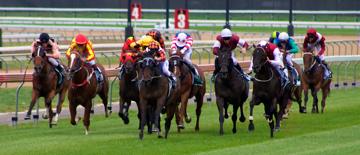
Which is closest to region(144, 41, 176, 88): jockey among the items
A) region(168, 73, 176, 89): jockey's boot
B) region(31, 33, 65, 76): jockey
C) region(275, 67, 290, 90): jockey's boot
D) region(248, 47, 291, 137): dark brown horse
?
region(168, 73, 176, 89): jockey's boot

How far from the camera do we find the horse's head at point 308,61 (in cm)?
2469

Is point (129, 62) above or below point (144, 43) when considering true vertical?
below

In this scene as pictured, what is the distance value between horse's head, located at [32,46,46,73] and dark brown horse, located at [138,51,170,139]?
2891 mm

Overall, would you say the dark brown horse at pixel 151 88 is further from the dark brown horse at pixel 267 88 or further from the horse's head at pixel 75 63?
the dark brown horse at pixel 267 88

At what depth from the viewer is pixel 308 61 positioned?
24781mm

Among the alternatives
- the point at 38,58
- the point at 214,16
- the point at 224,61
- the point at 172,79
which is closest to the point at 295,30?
the point at 214,16

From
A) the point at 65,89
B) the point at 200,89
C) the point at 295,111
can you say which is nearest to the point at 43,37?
the point at 65,89

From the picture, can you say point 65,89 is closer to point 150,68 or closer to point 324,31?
point 150,68

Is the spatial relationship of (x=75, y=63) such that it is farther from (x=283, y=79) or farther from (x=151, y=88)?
(x=283, y=79)

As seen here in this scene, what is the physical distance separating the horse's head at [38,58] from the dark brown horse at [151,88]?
2891 millimetres

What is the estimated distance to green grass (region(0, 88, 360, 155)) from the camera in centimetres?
1605

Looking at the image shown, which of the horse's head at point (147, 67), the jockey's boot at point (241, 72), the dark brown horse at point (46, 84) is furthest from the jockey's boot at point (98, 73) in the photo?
the jockey's boot at point (241, 72)

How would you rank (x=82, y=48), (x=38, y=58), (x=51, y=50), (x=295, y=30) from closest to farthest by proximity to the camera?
(x=82, y=48)
(x=38, y=58)
(x=51, y=50)
(x=295, y=30)

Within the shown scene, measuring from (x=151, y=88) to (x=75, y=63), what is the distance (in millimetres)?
1746
